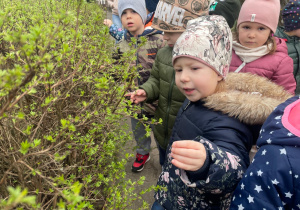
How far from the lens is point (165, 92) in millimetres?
2551

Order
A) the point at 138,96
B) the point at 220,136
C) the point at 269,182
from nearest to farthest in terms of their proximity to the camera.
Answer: the point at 269,182 → the point at 220,136 → the point at 138,96

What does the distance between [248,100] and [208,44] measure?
1.51ft

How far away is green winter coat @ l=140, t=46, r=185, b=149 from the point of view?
248 centimetres

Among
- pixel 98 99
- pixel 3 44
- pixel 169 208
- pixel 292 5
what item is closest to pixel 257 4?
pixel 292 5

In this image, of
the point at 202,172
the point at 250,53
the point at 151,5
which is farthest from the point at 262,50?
the point at 151,5

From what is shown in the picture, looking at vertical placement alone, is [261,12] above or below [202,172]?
above

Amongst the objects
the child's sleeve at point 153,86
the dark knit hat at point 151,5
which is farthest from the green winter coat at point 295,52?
the dark knit hat at point 151,5

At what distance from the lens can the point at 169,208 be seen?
1795 mm

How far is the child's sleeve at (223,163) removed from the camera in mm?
1156

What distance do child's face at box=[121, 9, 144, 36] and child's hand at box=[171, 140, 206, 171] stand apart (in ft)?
7.36

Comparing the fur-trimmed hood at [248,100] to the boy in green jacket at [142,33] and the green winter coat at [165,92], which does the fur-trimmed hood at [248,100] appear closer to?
the green winter coat at [165,92]

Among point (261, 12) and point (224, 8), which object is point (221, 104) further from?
point (224, 8)

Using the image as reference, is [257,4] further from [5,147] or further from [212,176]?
[5,147]

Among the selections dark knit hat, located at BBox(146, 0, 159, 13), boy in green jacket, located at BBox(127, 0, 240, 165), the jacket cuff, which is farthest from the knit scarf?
dark knit hat, located at BBox(146, 0, 159, 13)
